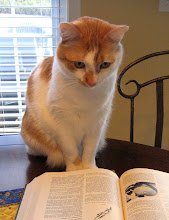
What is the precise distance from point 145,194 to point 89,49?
0.48 metres

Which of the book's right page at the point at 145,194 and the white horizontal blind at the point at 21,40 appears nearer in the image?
the book's right page at the point at 145,194

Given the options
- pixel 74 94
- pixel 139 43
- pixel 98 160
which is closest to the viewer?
pixel 74 94

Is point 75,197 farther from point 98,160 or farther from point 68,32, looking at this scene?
point 68,32

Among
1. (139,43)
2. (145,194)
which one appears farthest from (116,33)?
(139,43)

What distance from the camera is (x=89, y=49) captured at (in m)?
0.74

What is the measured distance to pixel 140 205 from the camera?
0.66 metres

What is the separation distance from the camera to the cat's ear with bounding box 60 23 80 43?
0.71 meters

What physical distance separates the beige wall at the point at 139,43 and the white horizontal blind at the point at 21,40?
235 millimetres

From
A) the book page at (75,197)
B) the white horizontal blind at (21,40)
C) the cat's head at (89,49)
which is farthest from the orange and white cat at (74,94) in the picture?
the white horizontal blind at (21,40)

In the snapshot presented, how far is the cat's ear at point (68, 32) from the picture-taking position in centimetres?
71

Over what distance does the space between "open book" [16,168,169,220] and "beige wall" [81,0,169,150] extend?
0.90 meters

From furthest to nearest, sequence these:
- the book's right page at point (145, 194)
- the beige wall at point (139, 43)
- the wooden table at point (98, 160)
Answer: the beige wall at point (139, 43), the wooden table at point (98, 160), the book's right page at point (145, 194)

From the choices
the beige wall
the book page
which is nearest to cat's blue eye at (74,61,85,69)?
the book page

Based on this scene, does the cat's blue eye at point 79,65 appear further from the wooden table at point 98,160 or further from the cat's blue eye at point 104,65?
the wooden table at point 98,160
